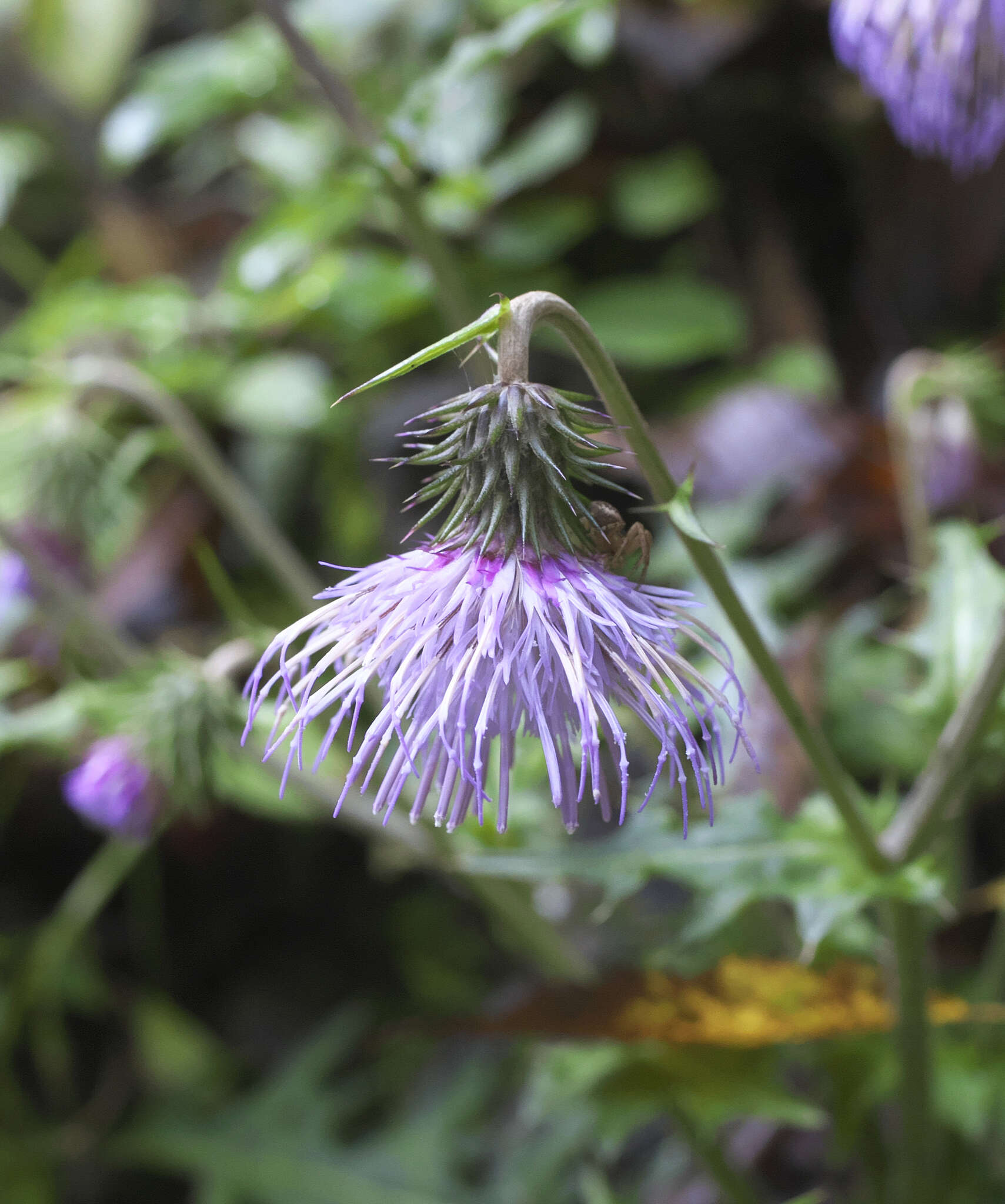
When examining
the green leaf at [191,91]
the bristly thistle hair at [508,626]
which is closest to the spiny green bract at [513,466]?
the bristly thistle hair at [508,626]

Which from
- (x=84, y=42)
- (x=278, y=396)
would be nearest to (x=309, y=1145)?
(x=278, y=396)

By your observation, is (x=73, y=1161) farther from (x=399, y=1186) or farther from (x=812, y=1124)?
(x=812, y=1124)

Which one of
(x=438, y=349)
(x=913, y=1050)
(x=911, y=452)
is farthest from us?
(x=911, y=452)

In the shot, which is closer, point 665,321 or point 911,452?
point 911,452

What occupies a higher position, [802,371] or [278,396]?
[278,396]

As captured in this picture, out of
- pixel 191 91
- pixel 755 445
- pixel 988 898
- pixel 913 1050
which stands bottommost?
pixel 988 898

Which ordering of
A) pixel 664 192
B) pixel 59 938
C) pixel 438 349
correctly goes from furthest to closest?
pixel 664 192 < pixel 59 938 < pixel 438 349

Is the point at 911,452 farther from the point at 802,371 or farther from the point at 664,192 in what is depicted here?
the point at 664,192
